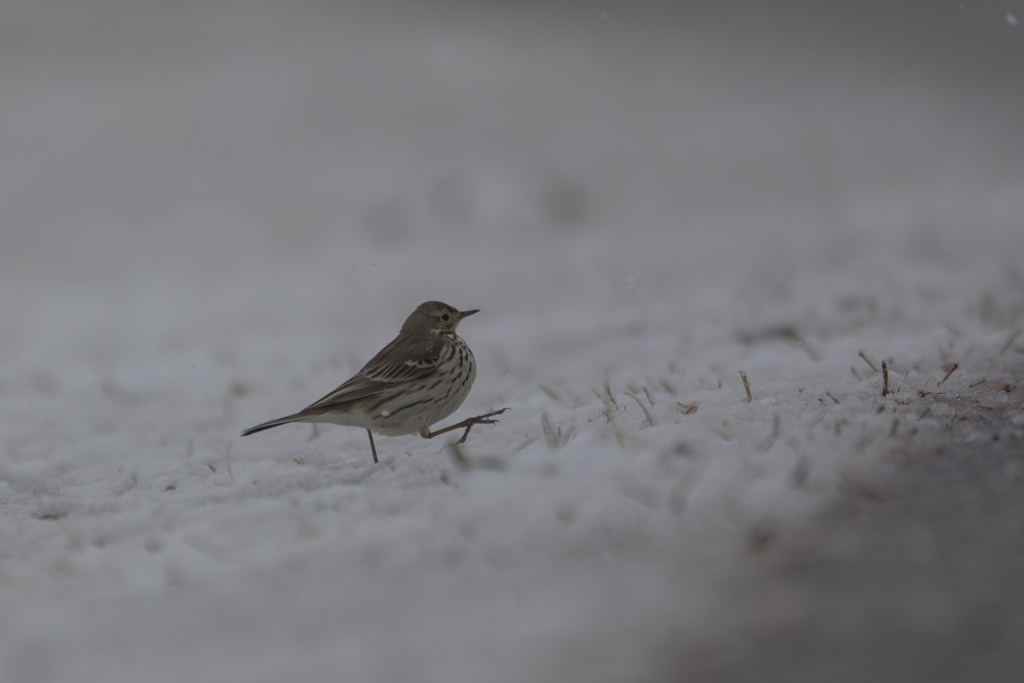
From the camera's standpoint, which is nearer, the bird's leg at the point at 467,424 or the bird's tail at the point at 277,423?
the bird's tail at the point at 277,423

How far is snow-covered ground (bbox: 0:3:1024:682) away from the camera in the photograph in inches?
92.6

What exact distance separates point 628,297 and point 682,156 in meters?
6.13

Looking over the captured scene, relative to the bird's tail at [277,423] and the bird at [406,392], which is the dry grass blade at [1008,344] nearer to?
the bird at [406,392]

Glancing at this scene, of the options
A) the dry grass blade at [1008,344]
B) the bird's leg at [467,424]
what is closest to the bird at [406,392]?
the bird's leg at [467,424]

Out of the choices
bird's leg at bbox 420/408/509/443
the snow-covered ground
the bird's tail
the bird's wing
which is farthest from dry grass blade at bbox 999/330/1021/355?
the bird's tail

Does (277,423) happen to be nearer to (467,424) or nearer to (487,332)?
(467,424)

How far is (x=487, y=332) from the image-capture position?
761cm

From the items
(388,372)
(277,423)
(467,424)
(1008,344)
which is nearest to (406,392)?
(388,372)

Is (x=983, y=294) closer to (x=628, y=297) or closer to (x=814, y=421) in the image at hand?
(x=628, y=297)

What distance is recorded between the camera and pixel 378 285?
9508 mm

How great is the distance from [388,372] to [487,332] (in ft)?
11.3

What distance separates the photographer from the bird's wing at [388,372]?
4.00m

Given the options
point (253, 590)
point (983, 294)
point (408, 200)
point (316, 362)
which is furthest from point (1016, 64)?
point (253, 590)

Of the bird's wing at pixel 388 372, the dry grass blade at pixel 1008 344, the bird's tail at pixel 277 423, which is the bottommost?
the dry grass blade at pixel 1008 344
